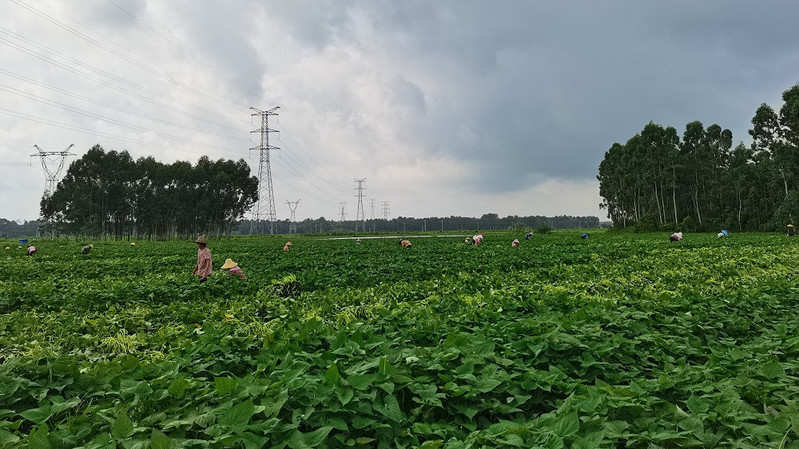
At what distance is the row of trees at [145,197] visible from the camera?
71.6 meters

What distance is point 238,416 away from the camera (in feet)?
8.55

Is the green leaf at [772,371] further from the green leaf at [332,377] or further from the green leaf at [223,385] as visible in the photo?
the green leaf at [223,385]

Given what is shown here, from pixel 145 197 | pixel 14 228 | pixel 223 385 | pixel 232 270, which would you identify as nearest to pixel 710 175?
pixel 232 270

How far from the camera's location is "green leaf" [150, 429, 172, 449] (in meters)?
2.34

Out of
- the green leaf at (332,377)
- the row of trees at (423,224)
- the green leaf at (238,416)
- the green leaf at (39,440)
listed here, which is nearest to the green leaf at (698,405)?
the green leaf at (332,377)

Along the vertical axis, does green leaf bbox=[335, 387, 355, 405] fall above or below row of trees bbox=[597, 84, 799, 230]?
below

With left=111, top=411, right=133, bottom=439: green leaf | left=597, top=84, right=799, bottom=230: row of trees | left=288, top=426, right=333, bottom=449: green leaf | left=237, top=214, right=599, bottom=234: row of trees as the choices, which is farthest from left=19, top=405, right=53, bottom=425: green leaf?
left=237, top=214, right=599, bottom=234: row of trees

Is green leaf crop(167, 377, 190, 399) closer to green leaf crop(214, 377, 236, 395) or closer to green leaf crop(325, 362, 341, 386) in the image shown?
green leaf crop(214, 377, 236, 395)

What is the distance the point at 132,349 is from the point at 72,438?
3216 mm

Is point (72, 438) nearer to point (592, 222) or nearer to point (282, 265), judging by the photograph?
point (282, 265)

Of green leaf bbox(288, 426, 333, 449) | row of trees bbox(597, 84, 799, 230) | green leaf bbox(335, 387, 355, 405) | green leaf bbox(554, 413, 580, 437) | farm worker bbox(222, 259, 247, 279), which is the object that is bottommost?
green leaf bbox(554, 413, 580, 437)

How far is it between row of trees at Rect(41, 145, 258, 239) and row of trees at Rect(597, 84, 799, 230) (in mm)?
68915

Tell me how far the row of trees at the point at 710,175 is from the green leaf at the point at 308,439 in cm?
6309

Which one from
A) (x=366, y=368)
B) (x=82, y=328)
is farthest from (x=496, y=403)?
(x=82, y=328)
